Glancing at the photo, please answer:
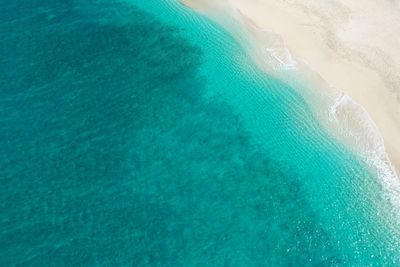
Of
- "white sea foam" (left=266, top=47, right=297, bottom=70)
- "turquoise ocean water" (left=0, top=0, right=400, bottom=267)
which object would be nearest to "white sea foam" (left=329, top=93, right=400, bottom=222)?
"turquoise ocean water" (left=0, top=0, right=400, bottom=267)

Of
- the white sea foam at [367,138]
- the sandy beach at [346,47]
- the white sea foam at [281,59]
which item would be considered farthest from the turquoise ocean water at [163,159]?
the sandy beach at [346,47]

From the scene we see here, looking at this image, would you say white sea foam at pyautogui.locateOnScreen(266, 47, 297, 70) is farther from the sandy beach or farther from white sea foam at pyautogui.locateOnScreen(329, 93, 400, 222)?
white sea foam at pyautogui.locateOnScreen(329, 93, 400, 222)

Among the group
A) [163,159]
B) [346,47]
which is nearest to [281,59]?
[346,47]

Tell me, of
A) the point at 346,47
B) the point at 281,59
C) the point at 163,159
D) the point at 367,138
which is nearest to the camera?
the point at 163,159

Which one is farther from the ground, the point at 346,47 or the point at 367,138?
the point at 346,47

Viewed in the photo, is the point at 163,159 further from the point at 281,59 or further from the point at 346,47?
the point at 346,47
